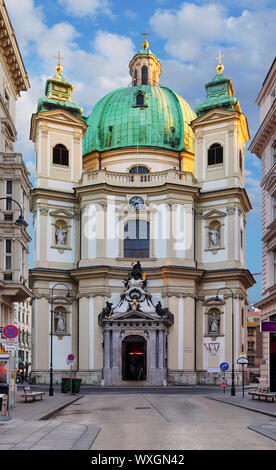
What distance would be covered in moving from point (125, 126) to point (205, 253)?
19.1 metres

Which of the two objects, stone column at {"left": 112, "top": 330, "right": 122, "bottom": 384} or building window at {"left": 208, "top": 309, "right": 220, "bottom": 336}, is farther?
building window at {"left": 208, "top": 309, "right": 220, "bottom": 336}

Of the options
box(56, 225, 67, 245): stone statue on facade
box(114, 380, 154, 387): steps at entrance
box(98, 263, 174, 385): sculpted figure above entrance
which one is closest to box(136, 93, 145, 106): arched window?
box(56, 225, 67, 245): stone statue on facade

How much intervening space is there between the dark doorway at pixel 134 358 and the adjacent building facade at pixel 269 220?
21769 mm

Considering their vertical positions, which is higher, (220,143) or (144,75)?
(144,75)

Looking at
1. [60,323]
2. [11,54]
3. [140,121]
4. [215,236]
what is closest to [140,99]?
[140,121]

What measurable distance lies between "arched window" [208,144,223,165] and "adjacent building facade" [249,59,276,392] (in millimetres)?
25570

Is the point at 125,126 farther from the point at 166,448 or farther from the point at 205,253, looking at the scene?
the point at 166,448

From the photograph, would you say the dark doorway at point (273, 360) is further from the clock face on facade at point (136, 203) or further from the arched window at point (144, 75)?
the arched window at point (144, 75)

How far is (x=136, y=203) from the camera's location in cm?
→ 7050

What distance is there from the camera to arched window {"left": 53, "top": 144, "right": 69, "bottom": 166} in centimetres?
7200

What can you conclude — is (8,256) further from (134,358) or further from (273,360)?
(134,358)

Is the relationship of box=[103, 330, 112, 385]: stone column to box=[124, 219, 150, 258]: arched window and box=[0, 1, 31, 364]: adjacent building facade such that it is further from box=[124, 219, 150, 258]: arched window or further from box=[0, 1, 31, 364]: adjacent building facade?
box=[0, 1, 31, 364]: adjacent building facade

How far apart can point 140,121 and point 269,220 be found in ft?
130

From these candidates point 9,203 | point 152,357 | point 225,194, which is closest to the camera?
point 9,203
